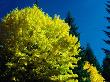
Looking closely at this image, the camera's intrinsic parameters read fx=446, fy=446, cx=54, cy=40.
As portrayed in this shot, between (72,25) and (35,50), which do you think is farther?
(72,25)

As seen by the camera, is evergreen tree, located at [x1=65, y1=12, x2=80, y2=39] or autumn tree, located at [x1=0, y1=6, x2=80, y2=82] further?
evergreen tree, located at [x1=65, y1=12, x2=80, y2=39]

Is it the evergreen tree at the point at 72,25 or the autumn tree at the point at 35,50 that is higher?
the evergreen tree at the point at 72,25

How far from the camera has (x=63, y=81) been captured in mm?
49750

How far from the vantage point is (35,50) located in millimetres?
49531

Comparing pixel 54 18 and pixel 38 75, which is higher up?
pixel 54 18

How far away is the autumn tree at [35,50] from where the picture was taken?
49125 millimetres

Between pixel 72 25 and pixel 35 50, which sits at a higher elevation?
pixel 72 25

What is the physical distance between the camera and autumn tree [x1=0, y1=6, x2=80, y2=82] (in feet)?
161

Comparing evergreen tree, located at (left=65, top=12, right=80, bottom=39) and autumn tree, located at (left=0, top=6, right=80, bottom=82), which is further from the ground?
evergreen tree, located at (left=65, top=12, right=80, bottom=39)

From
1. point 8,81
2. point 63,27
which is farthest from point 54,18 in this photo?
point 8,81

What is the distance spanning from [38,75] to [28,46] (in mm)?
3509

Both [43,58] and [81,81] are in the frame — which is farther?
[81,81]

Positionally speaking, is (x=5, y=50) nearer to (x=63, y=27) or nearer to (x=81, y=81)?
(x=63, y=27)

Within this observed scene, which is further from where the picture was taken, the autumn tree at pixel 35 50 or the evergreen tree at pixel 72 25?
the evergreen tree at pixel 72 25
